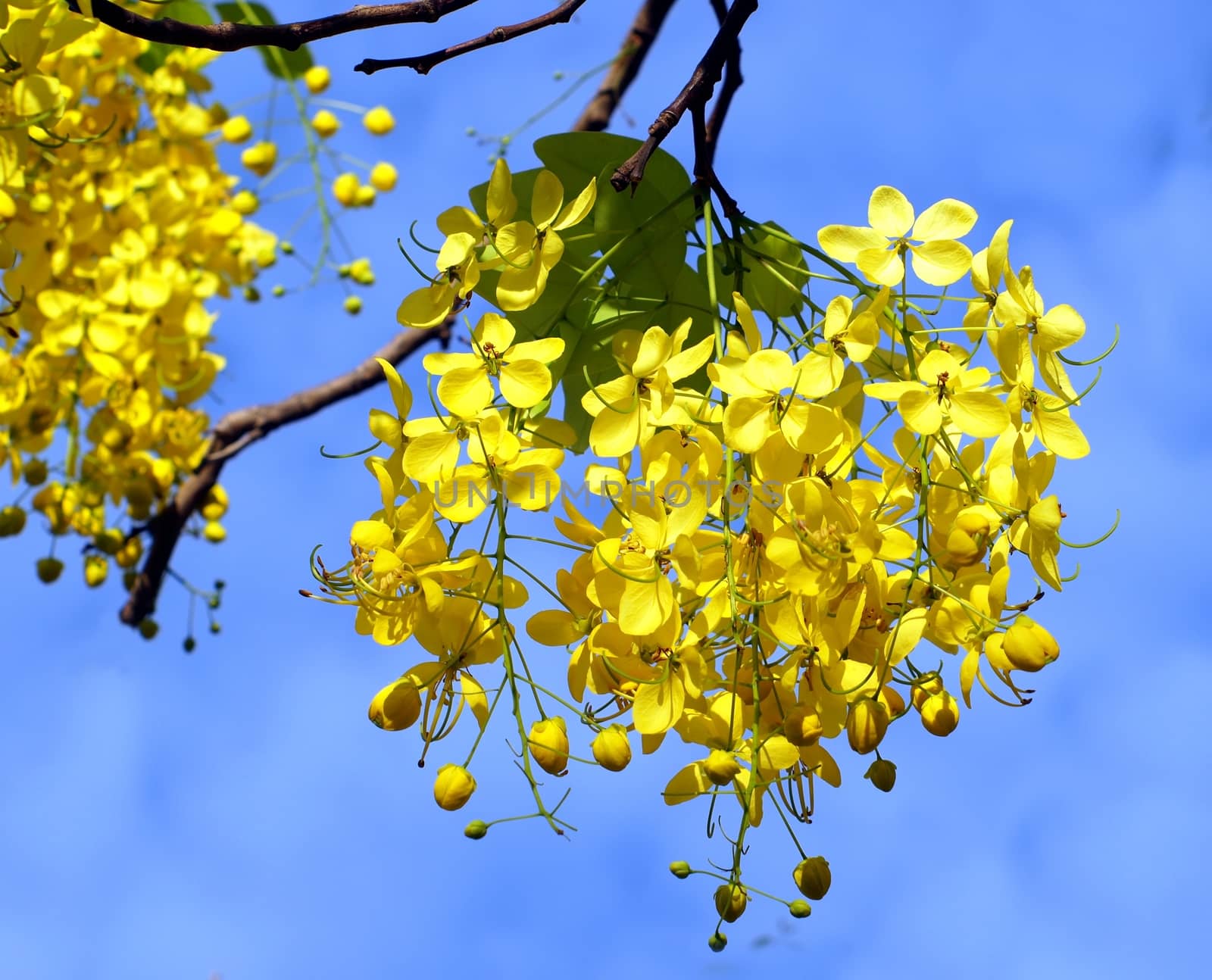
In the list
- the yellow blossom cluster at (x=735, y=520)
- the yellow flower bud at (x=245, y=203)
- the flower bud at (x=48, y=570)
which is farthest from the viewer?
the yellow flower bud at (x=245, y=203)

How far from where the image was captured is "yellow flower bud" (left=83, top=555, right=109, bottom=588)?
2.03 metres

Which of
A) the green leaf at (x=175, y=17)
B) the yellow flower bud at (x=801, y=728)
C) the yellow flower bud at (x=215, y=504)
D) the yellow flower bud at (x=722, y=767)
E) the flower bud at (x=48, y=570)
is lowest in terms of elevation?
the yellow flower bud at (x=722, y=767)

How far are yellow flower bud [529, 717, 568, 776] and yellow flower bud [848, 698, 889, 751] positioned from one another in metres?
0.19

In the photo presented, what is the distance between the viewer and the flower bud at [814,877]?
0.77 m

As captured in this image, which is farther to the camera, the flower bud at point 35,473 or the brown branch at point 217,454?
the brown branch at point 217,454

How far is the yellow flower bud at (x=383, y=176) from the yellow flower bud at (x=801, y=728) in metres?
1.70

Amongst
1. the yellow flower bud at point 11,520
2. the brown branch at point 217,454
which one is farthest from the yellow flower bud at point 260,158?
the yellow flower bud at point 11,520

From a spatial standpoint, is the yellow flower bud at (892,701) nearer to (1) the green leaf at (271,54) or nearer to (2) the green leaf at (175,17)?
(2) the green leaf at (175,17)

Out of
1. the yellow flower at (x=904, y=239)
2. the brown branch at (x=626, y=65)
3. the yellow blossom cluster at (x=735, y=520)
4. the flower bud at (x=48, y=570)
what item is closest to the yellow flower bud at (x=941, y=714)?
the yellow blossom cluster at (x=735, y=520)

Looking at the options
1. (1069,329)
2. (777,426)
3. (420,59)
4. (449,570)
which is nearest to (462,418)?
(449,570)

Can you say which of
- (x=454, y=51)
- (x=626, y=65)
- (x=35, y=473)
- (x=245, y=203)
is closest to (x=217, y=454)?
(x=35, y=473)

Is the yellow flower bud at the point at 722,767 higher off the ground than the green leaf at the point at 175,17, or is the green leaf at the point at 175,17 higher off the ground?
the green leaf at the point at 175,17

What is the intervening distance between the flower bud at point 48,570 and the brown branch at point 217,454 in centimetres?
14

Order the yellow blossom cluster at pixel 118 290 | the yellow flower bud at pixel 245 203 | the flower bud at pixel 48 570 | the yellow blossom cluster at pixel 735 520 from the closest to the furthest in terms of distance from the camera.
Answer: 1. the yellow blossom cluster at pixel 735 520
2. the yellow blossom cluster at pixel 118 290
3. the flower bud at pixel 48 570
4. the yellow flower bud at pixel 245 203
